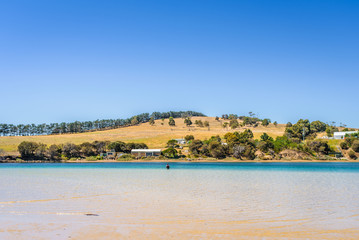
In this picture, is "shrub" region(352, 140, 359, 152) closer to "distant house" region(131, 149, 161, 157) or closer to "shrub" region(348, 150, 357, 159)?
"shrub" region(348, 150, 357, 159)

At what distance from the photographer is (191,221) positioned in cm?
1370

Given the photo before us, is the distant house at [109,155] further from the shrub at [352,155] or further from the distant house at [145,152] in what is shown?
the shrub at [352,155]

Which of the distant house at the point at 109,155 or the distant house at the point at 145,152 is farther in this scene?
the distant house at the point at 145,152

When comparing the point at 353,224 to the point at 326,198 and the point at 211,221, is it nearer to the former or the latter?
the point at 211,221

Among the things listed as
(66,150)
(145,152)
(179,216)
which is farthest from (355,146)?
(179,216)

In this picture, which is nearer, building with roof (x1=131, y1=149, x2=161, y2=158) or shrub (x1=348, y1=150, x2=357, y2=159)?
shrub (x1=348, y1=150, x2=357, y2=159)

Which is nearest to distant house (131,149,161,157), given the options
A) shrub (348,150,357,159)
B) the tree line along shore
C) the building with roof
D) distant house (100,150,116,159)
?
the building with roof

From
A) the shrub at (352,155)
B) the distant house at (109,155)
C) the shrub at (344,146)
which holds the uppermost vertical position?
the shrub at (344,146)

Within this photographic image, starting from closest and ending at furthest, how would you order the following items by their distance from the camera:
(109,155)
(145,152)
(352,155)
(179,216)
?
(179,216) → (352,155) → (109,155) → (145,152)

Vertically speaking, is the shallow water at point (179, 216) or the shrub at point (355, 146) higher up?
the shrub at point (355, 146)

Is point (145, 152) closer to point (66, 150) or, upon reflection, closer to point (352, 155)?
point (66, 150)

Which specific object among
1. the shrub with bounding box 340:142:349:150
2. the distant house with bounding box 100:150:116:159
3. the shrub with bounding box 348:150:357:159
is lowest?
the shrub with bounding box 348:150:357:159

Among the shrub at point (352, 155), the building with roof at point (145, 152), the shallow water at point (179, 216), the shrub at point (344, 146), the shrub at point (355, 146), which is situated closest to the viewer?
the shallow water at point (179, 216)

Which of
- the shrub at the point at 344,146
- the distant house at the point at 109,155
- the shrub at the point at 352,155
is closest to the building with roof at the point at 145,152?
the distant house at the point at 109,155
